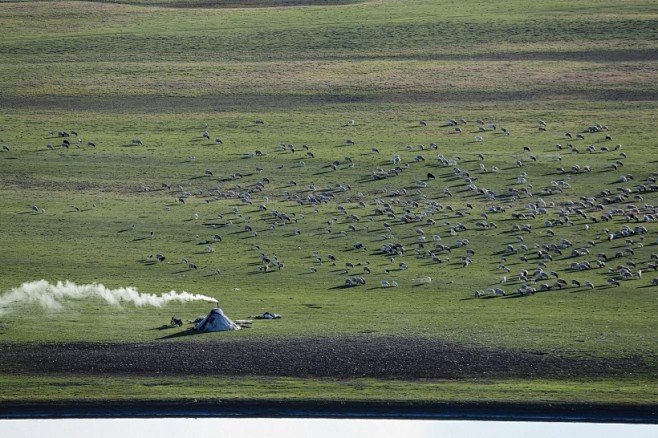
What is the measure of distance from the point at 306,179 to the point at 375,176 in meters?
3.73

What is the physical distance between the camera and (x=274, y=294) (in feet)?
181

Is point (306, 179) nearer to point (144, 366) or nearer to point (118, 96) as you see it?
point (118, 96)

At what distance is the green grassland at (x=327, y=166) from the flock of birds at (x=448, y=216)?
Answer: 0.20 meters

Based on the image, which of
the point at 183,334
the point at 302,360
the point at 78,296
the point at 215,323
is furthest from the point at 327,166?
the point at 302,360

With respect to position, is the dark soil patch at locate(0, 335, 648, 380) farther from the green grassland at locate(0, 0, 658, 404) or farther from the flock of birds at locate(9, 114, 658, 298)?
the flock of birds at locate(9, 114, 658, 298)

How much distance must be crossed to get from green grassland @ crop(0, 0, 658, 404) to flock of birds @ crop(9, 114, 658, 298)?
0.20 metres

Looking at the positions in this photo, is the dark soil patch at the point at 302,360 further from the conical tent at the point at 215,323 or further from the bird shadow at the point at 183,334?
the conical tent at the point at 215,323

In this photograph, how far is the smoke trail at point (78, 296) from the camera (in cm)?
5272

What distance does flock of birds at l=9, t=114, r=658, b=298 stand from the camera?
194 feet

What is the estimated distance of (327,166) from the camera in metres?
77.4

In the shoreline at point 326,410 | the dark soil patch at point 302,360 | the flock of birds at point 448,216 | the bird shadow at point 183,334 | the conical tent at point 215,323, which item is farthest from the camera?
the flock of birds at point 448,216

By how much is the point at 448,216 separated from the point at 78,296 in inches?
822

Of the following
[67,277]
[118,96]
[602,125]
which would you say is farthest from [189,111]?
[67,277]

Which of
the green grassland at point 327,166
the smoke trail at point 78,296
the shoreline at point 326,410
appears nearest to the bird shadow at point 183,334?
the green grassland at point 327,166
